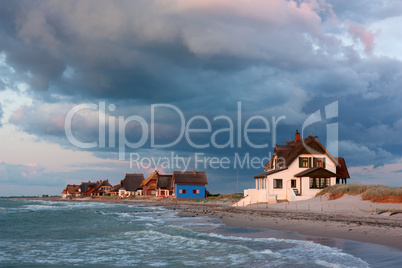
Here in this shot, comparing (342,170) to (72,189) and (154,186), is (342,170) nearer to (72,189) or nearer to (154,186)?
(154,186)

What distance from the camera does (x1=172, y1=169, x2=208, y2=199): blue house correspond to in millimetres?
91562

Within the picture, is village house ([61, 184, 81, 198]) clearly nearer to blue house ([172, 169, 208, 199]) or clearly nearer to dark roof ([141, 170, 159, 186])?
dark roof ([141, 170, 159, 186])

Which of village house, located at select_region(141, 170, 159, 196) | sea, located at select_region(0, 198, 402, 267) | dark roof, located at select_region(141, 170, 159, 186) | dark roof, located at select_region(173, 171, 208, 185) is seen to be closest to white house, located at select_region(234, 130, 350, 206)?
sea, located at select_region(0, 198, 402, 267)

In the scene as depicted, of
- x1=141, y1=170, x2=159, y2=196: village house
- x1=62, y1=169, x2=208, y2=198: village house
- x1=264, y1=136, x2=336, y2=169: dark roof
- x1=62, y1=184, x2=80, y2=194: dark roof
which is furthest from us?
x1=62, y1=184, x2=80, y2=194: dark roof

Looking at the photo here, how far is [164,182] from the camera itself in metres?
106

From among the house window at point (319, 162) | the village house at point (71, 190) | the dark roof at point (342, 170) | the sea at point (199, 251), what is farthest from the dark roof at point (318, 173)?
the village house at point (71, 190)

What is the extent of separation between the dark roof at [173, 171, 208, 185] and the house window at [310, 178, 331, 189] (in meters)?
43.3

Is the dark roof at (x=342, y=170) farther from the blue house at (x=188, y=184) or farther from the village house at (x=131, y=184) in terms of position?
the village house at (x=131, y=184)

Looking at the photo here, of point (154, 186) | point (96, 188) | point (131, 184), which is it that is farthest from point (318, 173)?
point (96, 188)

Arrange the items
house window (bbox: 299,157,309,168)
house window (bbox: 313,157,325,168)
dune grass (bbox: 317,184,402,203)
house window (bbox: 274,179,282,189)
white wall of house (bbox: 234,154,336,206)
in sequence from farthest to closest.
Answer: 1. house window (bbox: 313,157,325,168)
2. house window (bbox: 299,157,309,168)
3. house window (bbox: 274,179,282,189)
4. white wall of house (bbox: 234,154,336,206)
5. dune grass (bbox: 317,184,402,203)

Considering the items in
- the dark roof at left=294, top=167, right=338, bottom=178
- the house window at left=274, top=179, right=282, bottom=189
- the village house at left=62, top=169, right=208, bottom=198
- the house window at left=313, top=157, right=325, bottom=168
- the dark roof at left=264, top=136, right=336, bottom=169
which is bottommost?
the village house at left=62, top=169, right=208, bottom=198

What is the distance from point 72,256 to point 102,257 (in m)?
1.74

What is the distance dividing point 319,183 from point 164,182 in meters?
61.0

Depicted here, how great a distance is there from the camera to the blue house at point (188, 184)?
91.6 m
